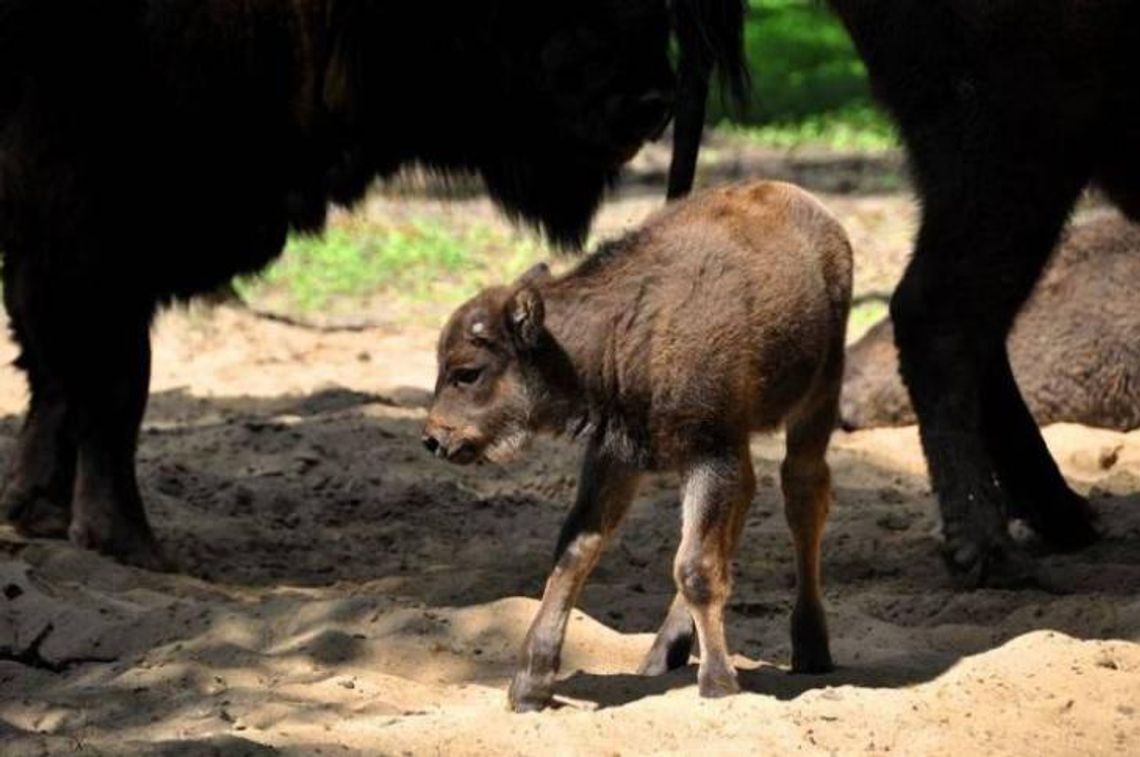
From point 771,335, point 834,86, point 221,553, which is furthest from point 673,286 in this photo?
point 834,86

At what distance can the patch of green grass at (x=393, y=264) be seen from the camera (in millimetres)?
10680

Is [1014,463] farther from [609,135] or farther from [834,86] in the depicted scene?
[834,86]

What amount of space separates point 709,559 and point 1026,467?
2.14 m

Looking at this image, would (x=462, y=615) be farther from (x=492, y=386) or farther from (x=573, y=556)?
(x=492, y=386)

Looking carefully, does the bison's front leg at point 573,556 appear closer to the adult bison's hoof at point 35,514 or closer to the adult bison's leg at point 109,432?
the adult bison's leg at point 109,432

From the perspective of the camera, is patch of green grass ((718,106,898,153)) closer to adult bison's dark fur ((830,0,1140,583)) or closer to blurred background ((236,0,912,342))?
blurred background ((236,0,912,342))

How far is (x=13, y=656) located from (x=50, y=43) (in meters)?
1.84

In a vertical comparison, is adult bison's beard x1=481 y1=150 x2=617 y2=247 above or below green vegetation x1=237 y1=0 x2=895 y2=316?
above

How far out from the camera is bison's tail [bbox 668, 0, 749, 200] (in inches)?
258

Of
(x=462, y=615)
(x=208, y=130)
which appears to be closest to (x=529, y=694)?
(x=462, y=615)

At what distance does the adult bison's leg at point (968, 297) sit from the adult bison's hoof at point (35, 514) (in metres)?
2.34

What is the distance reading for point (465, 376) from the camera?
4.80m

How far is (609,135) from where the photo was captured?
666cm

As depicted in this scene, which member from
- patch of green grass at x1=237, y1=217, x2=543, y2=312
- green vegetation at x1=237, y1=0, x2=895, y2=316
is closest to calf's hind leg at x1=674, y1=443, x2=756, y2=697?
green vegetation at x1=237, y1=0, x2=895, y2=316
